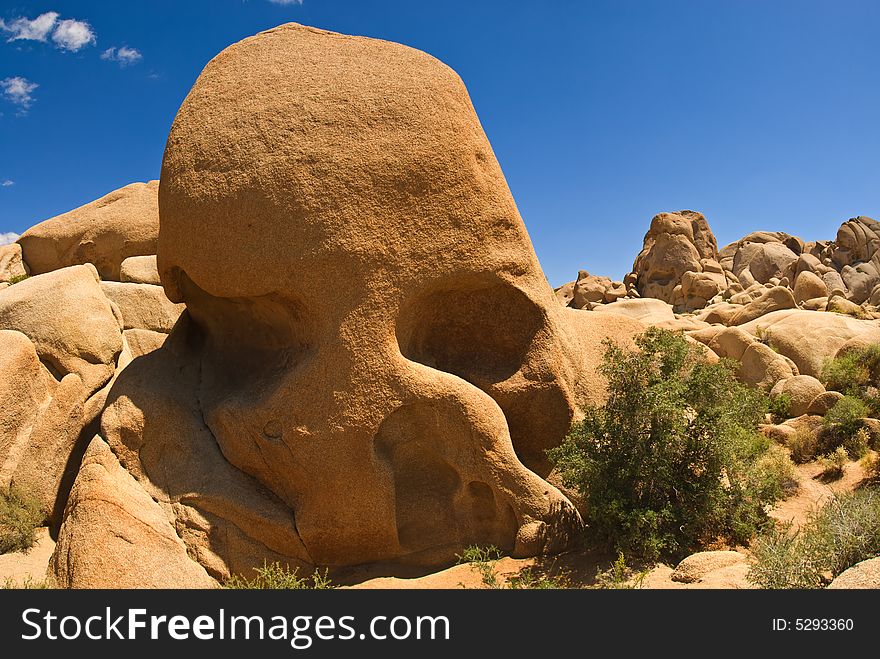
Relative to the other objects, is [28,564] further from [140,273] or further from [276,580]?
[140,273]

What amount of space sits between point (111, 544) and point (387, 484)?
250cm

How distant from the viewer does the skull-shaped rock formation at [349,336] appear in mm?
6848

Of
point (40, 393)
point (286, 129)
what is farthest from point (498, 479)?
point (40, 393)

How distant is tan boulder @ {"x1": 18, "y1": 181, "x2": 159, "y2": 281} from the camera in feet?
43.1

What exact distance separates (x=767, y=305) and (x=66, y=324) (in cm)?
1866

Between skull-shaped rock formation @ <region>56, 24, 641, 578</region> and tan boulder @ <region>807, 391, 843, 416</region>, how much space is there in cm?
545

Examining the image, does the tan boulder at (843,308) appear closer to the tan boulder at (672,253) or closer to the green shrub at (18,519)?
the tan boulder at (672,253)

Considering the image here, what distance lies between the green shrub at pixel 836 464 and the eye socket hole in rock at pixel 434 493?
5062 millimetres

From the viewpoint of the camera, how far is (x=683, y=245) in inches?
1622

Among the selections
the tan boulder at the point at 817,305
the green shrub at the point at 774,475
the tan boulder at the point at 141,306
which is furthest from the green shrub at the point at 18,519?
the tan boulder at the point at 817,305

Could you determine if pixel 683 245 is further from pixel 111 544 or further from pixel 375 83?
pixel 111 544

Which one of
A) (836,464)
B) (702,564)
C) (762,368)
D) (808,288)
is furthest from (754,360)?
(808,288)

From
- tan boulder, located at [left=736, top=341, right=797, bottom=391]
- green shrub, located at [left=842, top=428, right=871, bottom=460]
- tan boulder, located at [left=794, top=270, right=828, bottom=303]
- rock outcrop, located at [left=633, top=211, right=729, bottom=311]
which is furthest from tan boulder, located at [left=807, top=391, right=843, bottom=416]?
rock outcrop, located at [left=633, top=211, right=729, bottom=311]

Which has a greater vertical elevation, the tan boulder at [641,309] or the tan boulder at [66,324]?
the tan boulder at [641,309]
